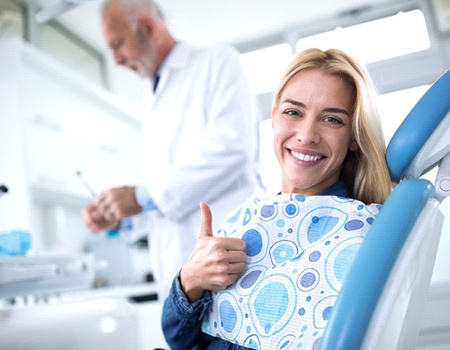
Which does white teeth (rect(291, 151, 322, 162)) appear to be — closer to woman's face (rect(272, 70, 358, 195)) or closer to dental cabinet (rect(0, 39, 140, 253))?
woman's face (rect(272, 70, 358, 195))

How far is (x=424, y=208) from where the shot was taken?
1.93ft

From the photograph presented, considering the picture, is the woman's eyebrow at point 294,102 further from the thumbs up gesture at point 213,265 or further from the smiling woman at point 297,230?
the thumbs up gesture at point 213,265

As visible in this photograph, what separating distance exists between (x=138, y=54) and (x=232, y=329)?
3.13 feet

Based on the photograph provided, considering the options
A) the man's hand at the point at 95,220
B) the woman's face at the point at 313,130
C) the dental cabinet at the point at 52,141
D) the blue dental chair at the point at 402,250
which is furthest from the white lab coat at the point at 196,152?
the dental cabinet at the point at 52,141

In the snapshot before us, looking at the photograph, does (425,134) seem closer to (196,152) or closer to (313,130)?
(313,130)

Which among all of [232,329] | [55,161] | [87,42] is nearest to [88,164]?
[55,161]

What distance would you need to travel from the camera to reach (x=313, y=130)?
760mm

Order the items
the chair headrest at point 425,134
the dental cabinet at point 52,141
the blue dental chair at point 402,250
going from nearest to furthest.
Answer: the blue dental chair at point 402,250
the chair headrest at point 425,134
the dental cabinet at point 52,141

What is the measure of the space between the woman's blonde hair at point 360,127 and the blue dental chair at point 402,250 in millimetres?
47

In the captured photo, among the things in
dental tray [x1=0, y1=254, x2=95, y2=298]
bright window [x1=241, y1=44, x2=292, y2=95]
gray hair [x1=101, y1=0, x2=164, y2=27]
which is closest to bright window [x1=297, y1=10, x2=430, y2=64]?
bright window [x1=241, y1=44, x2=292, y2=95]

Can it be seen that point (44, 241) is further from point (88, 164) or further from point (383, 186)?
point (383, 186)

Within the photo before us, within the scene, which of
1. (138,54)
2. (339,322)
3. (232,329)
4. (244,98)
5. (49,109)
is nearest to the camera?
(339,322)

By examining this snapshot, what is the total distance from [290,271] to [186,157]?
54 centimetres

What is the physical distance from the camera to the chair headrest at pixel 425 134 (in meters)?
0.63
